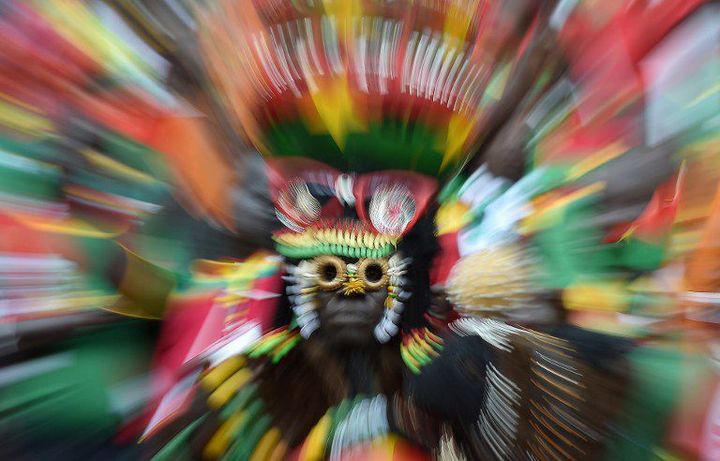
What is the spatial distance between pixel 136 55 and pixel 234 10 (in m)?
0.13

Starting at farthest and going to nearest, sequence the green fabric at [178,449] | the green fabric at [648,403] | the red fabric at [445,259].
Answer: the red fabric at [445,259], the green fabric at [178,449], the green fabric at [648,403]

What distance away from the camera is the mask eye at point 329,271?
2.18 ft

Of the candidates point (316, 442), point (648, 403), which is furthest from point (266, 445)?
point (648, 403)

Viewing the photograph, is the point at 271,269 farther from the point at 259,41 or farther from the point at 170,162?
the point at 259,41

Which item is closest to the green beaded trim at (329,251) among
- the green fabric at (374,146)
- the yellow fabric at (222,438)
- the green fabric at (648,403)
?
the green fabric at (374,146)

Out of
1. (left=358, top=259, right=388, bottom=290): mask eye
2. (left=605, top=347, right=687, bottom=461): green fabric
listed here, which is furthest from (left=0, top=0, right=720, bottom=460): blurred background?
(left=358, top=259, right=388, bottom=290): mask eye

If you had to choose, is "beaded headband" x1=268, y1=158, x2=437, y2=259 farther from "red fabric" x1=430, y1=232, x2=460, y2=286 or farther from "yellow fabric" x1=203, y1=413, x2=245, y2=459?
"yellow fabric" x1=203, y1=413, x2=245, y2=459

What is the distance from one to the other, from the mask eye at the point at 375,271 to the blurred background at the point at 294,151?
0.10 m

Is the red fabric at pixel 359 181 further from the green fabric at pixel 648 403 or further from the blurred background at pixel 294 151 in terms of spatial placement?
the green fabric at pixel 648 403

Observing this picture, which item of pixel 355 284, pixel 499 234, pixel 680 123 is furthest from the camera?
pixel 355 284

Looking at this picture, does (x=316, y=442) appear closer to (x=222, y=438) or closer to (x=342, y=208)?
(x=222, y=438)

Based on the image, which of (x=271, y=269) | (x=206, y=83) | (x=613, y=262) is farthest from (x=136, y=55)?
(x=613, y=262)

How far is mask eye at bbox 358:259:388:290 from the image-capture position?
2.18ft

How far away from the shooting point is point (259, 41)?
59 cm
